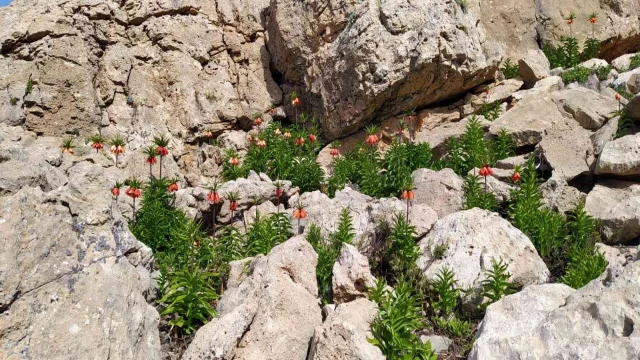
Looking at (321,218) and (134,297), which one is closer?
(134,297)

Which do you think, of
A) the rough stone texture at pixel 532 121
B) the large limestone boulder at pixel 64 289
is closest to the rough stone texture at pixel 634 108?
the rough stone texture at pixel 532 121

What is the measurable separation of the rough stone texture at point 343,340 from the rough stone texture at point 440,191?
3973 millimetres

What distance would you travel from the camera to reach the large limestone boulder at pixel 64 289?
427 centimetres

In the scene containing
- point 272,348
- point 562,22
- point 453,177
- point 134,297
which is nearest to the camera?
point 134,297

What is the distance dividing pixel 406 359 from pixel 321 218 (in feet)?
12.0

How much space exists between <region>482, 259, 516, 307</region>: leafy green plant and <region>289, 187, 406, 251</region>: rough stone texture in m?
1.94

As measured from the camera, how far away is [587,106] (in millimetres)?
10969

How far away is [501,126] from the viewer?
451 inches

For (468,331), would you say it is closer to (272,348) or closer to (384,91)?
(272,348)

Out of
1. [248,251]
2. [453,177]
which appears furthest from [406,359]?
[453,177]

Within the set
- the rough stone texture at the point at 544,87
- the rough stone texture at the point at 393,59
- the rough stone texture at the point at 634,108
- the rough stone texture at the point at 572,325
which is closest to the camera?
the rough stone texture at the point at 572,325

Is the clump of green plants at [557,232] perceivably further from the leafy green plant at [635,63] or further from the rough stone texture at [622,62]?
the rough stone texture at [622,62]

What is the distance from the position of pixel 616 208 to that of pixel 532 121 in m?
3.54

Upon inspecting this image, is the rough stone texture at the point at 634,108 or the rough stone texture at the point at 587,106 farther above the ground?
the rough stone texture at the point at 634,108
